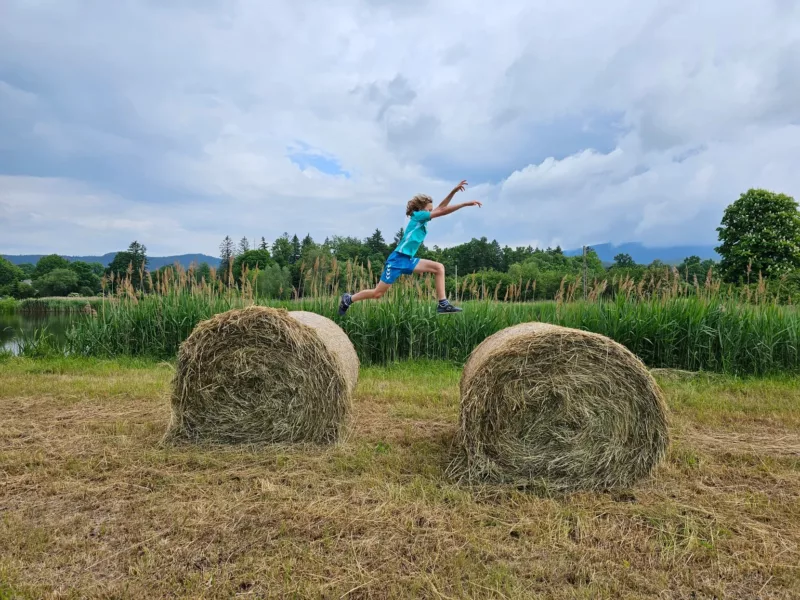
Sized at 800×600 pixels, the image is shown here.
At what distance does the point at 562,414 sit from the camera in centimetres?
375

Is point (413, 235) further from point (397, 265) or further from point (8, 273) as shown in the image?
point (8, 273)

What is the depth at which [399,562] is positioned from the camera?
8.36 ft

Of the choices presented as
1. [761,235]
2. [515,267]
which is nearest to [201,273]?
[515,267]

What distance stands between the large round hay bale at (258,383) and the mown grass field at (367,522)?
23cm

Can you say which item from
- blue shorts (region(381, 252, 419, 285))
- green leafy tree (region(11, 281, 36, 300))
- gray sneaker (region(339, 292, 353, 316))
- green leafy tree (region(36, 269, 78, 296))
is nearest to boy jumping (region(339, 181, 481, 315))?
blue shorts (region(381, 252, 419, 285))

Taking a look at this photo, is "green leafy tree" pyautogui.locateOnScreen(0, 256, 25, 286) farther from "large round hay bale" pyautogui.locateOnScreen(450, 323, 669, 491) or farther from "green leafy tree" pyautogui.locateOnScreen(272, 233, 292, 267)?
"large round hay bale" pyautogui.locateOnScreen(450, 323, 669, 491)

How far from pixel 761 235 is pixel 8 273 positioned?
245ft

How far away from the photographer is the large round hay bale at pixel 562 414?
3.70 metres

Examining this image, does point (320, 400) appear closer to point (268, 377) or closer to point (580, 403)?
point (268, 377)

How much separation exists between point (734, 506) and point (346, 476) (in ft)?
8.59

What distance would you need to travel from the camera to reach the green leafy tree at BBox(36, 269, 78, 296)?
41291 mm

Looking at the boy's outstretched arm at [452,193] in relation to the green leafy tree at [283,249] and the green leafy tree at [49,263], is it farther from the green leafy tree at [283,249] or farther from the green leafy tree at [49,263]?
the green leafy tree at [49,263]

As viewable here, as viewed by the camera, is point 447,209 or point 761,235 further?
point 761,235

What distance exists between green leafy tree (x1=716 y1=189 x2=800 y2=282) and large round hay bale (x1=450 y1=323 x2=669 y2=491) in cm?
2654
